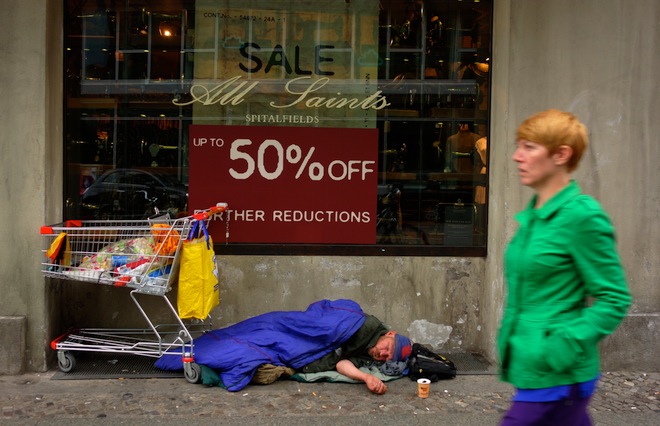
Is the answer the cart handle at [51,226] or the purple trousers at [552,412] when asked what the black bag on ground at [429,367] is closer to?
the cart handle at [51,226]

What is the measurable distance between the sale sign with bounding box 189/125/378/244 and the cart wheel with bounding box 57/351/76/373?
1.54 meters

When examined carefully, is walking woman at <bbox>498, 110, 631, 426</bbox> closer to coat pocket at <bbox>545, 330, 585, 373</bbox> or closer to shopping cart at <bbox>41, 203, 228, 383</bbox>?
coat pocket at <bbox>545, 330, 585, 373</bbox>

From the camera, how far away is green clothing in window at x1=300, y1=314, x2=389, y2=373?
5.60 meters

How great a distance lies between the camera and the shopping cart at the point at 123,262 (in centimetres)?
527

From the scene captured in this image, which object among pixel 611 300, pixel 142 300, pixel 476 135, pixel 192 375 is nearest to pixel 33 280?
pixel 142 300

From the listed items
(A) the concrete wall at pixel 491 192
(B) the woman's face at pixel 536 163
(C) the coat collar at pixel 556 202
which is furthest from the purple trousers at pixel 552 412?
(A) the concrete wall at pixel 491 192

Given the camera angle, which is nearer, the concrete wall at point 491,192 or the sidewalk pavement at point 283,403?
the sidewalk pavement at point 283,403

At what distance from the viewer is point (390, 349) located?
564 cm

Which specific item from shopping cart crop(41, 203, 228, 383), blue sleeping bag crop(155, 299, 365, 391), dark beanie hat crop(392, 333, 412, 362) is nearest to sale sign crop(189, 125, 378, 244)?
shopping cart crop(41, 203, 228, 383)

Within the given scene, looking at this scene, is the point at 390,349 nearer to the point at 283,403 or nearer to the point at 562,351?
the point at 283,403

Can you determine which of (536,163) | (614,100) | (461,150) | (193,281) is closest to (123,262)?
(193,281)

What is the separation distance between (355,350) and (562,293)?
3.41 m

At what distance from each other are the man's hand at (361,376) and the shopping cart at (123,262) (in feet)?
3.70

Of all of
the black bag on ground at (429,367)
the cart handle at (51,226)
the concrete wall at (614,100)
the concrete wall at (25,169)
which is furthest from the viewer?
the concrete wall at (614,100)
